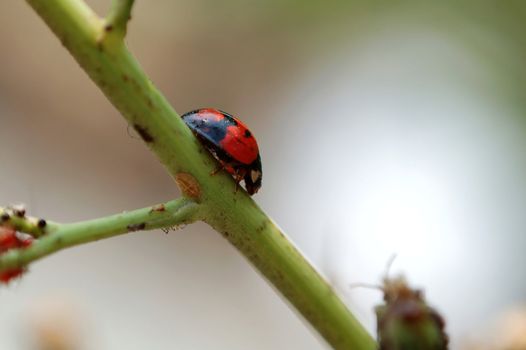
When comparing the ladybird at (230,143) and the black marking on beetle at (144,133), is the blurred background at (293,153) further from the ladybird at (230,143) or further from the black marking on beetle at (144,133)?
the black marking on beetle at (144,133)

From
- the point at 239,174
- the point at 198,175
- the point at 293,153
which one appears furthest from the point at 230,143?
the point at 293,153

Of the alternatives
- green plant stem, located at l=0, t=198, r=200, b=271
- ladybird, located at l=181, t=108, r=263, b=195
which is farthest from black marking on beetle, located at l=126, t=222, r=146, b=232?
ladybird, located at l=181, t=108, r=263, b=195

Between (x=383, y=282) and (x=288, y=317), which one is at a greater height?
(x=288, y=317)

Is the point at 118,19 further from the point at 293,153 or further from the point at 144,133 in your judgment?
the point at 293,153

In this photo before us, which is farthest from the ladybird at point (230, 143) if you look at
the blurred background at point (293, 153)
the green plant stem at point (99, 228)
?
the blurred background at point (293, 153)

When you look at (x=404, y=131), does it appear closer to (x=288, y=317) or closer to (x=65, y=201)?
(x=288, y=317)

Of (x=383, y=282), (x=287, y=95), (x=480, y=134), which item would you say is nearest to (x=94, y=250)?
(x=287, y=95)
